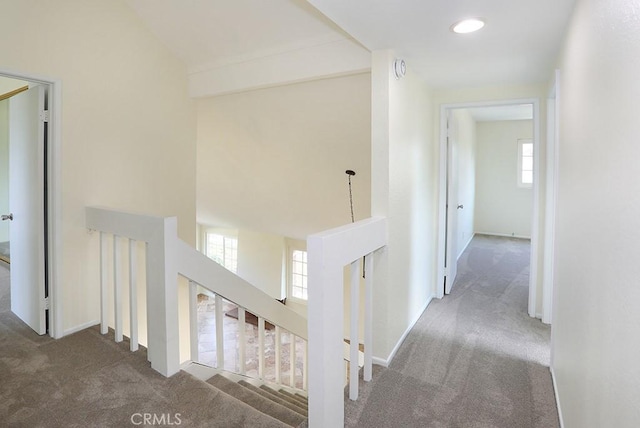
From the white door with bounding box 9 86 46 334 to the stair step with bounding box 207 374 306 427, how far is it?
143 cm

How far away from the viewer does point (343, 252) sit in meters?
1.89

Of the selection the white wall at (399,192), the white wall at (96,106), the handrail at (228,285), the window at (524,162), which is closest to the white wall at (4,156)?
the white wall at (96,106)

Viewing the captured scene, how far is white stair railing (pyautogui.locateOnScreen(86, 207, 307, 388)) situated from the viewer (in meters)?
2.24

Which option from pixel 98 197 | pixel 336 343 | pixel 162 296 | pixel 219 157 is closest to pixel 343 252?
pixel 336 343

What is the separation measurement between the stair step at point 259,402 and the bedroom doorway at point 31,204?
1.36 metres

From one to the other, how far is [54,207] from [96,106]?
0.83 m

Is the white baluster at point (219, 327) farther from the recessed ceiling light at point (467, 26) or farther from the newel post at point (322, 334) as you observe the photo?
the recessed ceiling light at point (467, 26)

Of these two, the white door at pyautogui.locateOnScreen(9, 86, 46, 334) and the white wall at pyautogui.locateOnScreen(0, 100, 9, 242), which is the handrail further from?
the white wall at pyautogui.locateOnScreen(0, 100, 9, 242)

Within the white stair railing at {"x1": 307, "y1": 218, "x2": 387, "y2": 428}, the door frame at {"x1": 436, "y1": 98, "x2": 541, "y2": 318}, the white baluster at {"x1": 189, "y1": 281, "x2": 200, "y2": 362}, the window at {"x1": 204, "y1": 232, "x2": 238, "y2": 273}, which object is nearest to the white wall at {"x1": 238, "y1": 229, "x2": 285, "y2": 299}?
the window at {"x1": 204, "y1": 232, "x2": 238, "y2": 273}

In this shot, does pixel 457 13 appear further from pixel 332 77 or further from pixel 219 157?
pixel 219 157

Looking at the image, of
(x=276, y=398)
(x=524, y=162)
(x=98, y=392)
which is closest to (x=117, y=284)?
(x=98, y=392)

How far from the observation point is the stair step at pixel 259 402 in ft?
7.50

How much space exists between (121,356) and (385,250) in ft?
6.34

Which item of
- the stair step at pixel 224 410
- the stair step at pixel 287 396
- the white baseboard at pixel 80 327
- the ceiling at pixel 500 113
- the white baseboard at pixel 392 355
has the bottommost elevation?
the stair step at pixel 287 396
